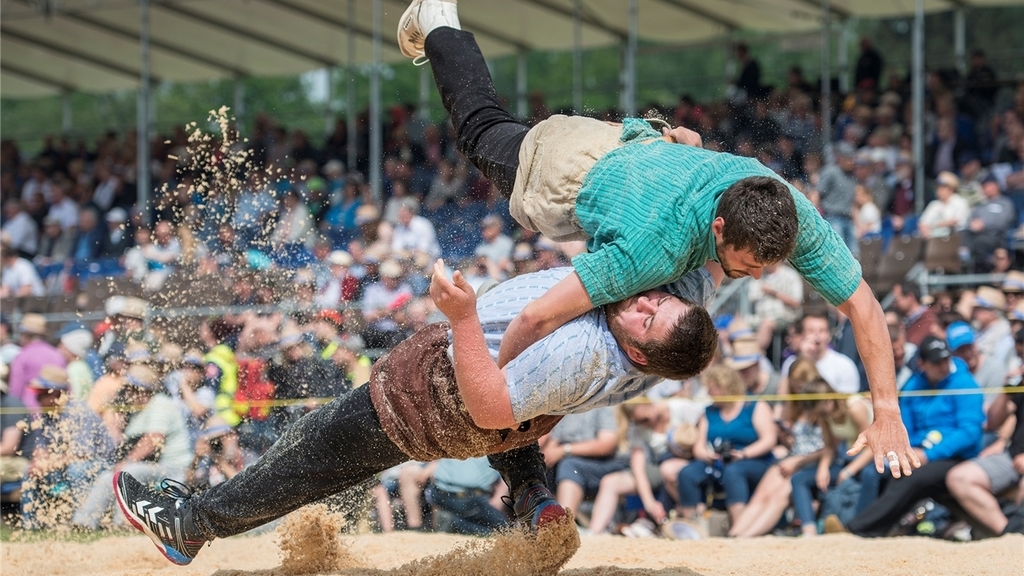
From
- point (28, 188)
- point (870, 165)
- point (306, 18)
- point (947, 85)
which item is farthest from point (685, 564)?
point (28, 188)

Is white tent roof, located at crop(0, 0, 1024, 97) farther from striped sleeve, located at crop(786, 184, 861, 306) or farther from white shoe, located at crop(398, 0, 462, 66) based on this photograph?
striped sleeve, located at crop(786, 184, 861, 306)

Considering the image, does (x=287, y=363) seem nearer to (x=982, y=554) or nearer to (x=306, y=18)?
(x=982, y=554)

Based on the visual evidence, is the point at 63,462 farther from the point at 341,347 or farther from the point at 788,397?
the point at 788,397

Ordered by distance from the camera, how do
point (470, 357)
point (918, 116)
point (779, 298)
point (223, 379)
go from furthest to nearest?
point (918, 116) → point (779, 298) → point (223, 379) → point (470, 357)

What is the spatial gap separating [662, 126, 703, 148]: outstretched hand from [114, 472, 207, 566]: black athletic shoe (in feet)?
6.80

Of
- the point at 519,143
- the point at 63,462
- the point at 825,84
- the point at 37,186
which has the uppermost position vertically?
the point at 825,84

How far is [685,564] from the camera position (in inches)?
197

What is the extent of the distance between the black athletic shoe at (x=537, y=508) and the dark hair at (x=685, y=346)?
0.88 m

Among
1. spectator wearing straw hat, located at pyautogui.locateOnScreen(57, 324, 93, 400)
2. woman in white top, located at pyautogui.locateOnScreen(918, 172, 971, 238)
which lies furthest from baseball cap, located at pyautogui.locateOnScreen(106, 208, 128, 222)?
woman in white top, located at pyautogui.locateOnScreen(918, 172, 971, 238)

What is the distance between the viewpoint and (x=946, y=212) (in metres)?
9.39

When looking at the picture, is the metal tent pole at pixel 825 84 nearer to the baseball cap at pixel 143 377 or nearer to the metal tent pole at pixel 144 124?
the baseball cap at pixel 143 377

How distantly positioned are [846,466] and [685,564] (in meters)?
2.21

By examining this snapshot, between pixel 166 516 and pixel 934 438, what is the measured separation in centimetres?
406

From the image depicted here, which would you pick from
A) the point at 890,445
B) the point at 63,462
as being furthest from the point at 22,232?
the point at 890,445
